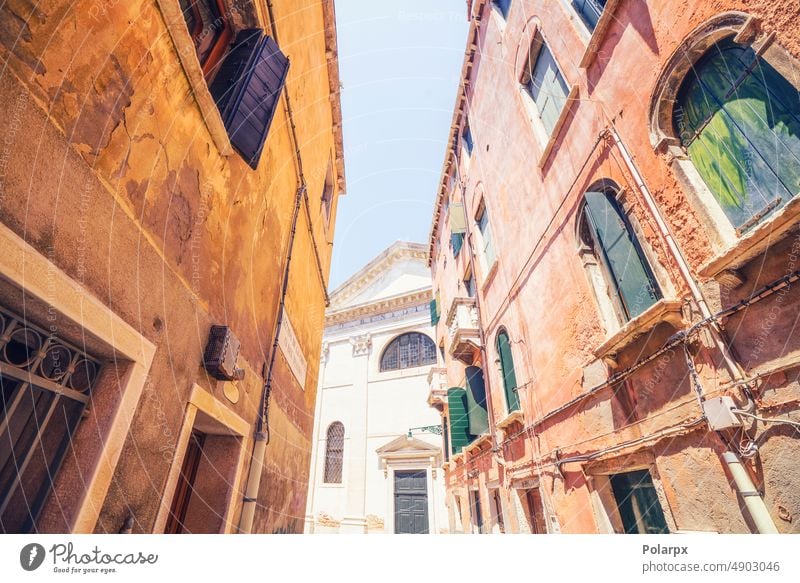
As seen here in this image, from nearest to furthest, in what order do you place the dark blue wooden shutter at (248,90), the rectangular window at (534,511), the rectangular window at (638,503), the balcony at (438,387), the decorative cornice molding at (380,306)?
1. the dark blue wooden shutter at (248,90)
2. the rectangular window at (638,503)
3. the rectangular window at (534,511)
4. the balcony at (438,387)
5. the decorative cornice molding at (380,306)

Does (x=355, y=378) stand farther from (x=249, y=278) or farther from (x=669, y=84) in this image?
(x=669, y=84)

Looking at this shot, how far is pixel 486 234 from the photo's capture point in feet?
30.0

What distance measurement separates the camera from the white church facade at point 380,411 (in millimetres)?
14742

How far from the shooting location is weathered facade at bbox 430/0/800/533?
2.31 meters

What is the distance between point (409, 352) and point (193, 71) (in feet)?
54.7

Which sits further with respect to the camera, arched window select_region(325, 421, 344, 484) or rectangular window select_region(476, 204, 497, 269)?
A: arched window select_region(325, 421, 344, 484)

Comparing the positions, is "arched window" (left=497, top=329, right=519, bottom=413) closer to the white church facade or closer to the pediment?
the white church facade

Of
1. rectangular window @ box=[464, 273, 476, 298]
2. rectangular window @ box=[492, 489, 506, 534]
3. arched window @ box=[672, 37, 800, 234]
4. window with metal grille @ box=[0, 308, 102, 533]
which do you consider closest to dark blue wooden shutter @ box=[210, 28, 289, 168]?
window with metal grille @ box=[0, 308, 102, 533]

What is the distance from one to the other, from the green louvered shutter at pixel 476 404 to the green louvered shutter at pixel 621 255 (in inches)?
214

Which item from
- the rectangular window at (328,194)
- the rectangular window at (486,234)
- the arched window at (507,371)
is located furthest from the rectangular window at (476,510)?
→ the rectangular window at (328,194)

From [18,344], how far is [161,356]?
0.78 m

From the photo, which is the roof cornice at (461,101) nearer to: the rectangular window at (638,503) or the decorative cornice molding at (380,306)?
the decorative cornice molding at (380,306)

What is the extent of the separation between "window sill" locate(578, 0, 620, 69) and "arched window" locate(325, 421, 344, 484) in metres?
16.9
